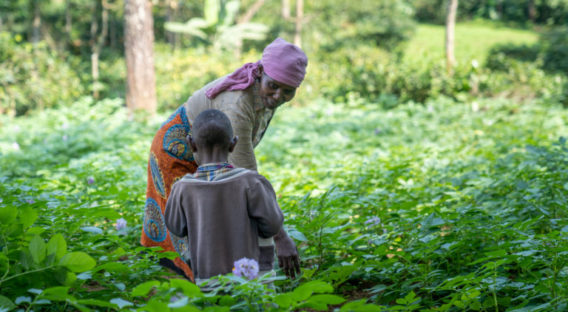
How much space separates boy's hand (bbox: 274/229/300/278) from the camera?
90.3 inches

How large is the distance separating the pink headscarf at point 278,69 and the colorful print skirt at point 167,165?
0.32 m

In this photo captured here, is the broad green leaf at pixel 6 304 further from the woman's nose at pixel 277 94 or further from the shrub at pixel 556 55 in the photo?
the shrub at pixel 556 55

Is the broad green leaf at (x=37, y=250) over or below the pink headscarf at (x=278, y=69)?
below

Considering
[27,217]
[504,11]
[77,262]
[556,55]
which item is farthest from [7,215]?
[504,11]

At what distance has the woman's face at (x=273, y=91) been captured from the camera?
2498mm

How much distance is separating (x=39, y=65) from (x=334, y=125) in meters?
9.28

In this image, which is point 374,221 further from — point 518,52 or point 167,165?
point 518,52

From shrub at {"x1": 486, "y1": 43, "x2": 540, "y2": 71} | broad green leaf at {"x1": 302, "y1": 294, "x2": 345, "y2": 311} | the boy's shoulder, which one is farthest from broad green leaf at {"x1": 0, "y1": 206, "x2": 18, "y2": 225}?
shrub at {"x1": 486, "y1": 43, "x2": 540, "y2": 71}

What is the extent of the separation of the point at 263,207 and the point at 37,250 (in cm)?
84

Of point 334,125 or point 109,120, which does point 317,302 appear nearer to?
point 334,125

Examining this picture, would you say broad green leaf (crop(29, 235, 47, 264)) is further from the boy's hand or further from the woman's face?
the woman's face

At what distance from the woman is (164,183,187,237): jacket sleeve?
25 cm

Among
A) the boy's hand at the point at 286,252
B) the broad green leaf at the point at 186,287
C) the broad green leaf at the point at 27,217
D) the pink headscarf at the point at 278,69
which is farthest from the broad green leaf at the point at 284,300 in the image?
the pink headscarf at the point at 278,69

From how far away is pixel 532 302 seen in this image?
216 cm
